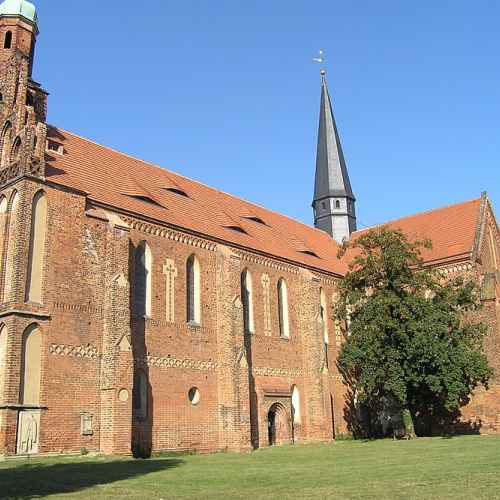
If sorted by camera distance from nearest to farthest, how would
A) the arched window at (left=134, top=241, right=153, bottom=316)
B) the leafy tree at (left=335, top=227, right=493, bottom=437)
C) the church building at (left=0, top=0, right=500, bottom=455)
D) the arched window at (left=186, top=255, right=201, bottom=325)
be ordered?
the church building at (left=0, top=0, right=500, bottom=455) < the arched window at (left=134, top=241, right=153, bottom=316) < the arched window at (left=186, top=255, right=201, bottom=325) < the leafy tree at (left=335, top=227, right=493, bottom=437)

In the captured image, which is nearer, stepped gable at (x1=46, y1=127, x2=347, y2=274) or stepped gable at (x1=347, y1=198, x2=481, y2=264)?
stepped gable at (x1=46, y1=127, x2=347, y2=274)

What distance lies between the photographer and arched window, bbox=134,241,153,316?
77.1ft

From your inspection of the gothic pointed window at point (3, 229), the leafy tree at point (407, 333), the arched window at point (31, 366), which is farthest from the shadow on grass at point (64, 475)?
the leafy tree at point (407, 333)

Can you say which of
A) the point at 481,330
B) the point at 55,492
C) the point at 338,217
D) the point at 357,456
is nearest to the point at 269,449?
the point at 357,456

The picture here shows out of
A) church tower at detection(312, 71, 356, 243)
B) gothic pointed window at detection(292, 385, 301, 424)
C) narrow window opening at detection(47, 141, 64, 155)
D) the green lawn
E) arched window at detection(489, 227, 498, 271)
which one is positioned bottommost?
the green lawn

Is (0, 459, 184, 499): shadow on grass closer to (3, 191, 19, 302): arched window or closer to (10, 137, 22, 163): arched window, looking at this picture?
(3, 191, 19, 302): arched window

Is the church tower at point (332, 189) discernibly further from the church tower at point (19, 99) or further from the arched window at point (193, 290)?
the church tower at point (19, 99)

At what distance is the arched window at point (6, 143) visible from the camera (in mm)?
22545

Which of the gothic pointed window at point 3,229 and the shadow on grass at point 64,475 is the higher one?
the gothic pointed window at point 3,229

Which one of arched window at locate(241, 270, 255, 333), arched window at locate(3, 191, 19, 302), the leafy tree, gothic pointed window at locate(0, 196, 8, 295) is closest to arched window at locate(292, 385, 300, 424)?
the leafy tree

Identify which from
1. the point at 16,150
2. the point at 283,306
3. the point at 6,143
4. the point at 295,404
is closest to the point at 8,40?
the point at 6,143

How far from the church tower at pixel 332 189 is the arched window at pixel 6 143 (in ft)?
80.6

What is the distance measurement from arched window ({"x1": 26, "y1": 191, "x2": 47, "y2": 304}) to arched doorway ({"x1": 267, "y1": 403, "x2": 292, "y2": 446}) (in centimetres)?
1256

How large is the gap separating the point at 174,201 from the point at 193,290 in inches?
182
